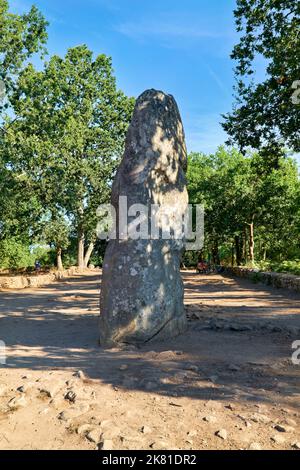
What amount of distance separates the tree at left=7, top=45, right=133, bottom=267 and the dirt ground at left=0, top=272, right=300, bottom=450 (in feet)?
65.3

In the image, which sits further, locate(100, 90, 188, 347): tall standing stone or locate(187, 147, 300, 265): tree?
locate(187, 147, 300, 265): tree

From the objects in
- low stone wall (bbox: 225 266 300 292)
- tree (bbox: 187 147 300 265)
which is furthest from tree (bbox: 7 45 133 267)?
low stone wall (bbox: 225 266 300 292)

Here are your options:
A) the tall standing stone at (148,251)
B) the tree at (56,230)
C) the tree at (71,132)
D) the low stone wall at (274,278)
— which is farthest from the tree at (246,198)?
the tall standing stone at (148,251)

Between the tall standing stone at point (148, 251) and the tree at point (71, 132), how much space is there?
17880 millimetres

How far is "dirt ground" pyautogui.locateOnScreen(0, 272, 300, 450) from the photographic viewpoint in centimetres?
336

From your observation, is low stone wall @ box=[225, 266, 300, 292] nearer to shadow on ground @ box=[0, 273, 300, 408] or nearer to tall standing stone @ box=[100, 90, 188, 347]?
shadow on ground @ box=[0, 273, 300, 408]

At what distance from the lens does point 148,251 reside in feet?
23.0

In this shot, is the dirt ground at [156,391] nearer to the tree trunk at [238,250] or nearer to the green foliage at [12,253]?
the tree trunk at [238,250]

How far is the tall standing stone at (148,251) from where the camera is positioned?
6.69m

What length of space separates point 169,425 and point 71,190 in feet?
81.8

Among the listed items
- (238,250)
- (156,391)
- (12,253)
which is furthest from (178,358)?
(12,253)

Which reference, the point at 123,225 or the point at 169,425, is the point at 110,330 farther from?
the point at 169,425

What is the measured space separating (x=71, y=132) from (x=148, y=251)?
82.4ft

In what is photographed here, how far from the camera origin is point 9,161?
25922 millimetres
